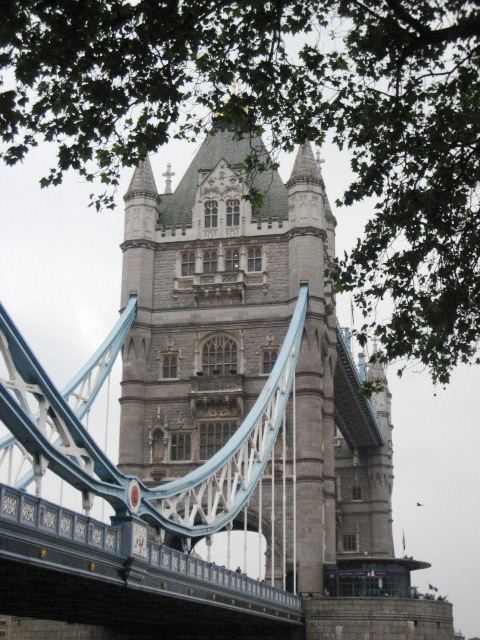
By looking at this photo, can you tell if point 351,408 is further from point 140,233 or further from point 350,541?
point 140,233

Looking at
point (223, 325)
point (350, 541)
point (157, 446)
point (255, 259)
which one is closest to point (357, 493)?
point (350, 541)

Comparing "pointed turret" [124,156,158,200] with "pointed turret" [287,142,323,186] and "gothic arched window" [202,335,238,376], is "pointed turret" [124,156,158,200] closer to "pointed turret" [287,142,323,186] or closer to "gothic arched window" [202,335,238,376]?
"pointed turret" [287,142,323,186]

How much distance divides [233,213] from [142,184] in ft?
15.4

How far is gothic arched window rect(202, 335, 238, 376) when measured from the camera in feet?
157

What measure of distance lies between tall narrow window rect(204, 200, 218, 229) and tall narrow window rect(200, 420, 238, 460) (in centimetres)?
1002

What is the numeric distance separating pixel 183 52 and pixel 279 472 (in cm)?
3497

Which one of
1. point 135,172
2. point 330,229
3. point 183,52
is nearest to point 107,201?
point 183,52

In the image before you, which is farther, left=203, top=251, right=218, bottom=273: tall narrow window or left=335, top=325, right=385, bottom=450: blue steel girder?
left=335, top=325, right=385, bottom=450: blue steel girder

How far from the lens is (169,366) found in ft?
158

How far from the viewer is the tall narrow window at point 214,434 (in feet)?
153

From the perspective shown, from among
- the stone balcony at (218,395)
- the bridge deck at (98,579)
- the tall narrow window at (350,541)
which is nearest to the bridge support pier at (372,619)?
the bridge deck at (98,579)

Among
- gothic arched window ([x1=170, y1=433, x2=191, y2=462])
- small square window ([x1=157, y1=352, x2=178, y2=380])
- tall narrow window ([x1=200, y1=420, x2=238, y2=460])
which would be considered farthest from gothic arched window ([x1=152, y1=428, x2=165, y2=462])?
small square window ([x1=157, y1=352, x2=178, y2=380])

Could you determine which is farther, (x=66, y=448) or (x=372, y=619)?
(x=372, y=619)

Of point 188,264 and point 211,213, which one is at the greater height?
point 211,213
